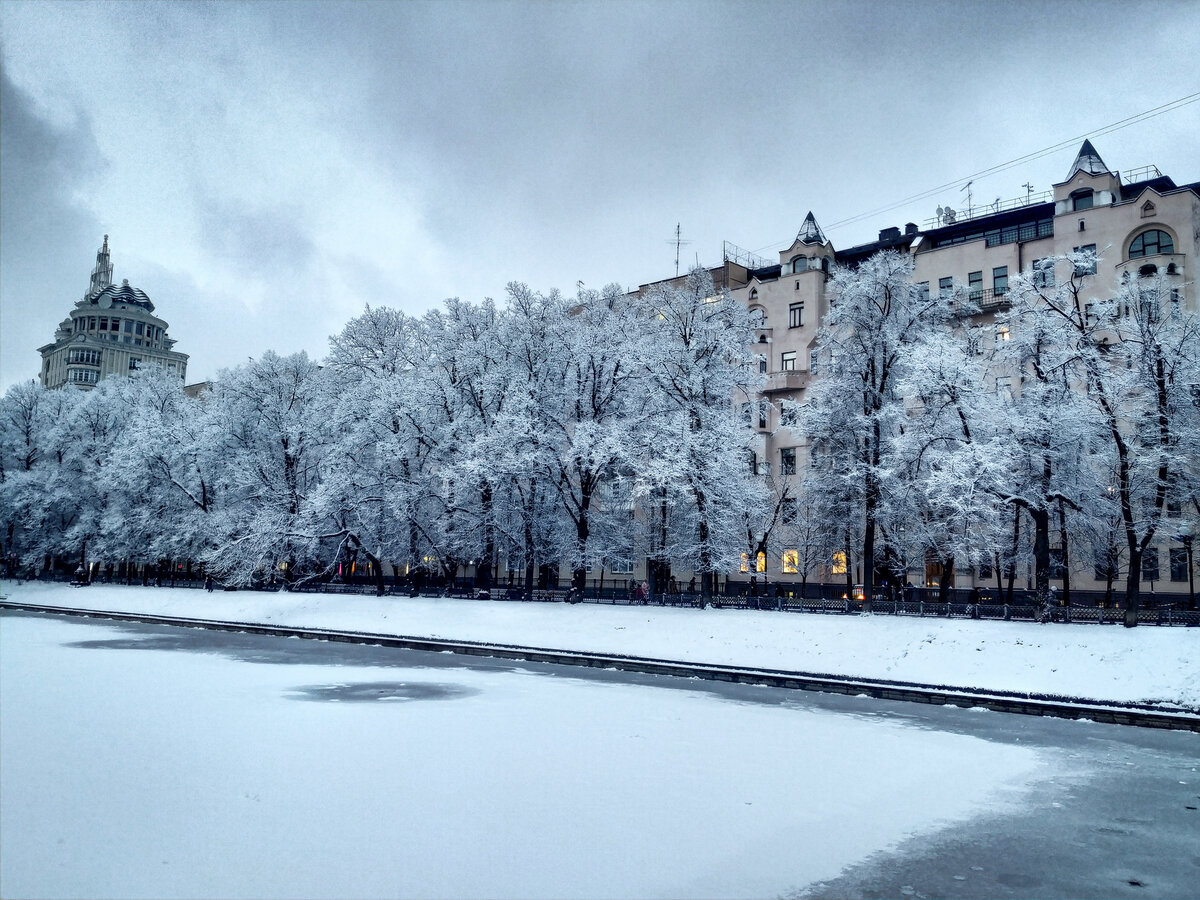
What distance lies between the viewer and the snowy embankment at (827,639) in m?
25.3

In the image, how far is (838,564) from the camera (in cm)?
5156

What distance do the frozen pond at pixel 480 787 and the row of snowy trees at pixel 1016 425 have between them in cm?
1283

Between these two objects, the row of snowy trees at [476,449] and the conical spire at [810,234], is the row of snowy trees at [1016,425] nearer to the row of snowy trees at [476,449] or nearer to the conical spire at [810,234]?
the row of snowy trees at [476,449]

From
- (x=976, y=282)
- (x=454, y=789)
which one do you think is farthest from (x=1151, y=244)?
(x=454, y=789)

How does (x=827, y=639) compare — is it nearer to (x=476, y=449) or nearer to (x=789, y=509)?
(x=476, y=449)

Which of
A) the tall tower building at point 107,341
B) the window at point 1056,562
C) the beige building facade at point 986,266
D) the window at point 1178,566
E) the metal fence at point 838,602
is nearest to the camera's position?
the metal fence at point 838,602

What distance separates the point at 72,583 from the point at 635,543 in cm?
4825

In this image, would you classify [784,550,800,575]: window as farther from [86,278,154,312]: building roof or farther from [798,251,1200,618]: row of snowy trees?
[86,278,154,312]: building roof

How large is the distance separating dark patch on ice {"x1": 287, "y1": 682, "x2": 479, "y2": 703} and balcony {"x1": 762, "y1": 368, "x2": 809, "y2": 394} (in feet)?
133

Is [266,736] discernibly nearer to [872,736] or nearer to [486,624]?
[872,736]

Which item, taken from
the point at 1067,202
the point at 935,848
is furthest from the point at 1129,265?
the point at 935,848

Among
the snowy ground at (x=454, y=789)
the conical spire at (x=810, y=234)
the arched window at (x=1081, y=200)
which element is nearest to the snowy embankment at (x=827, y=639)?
the snowy ground at (x=454, y=789)

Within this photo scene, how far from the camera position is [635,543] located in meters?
47.2

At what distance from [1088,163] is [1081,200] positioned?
338 centimetres
